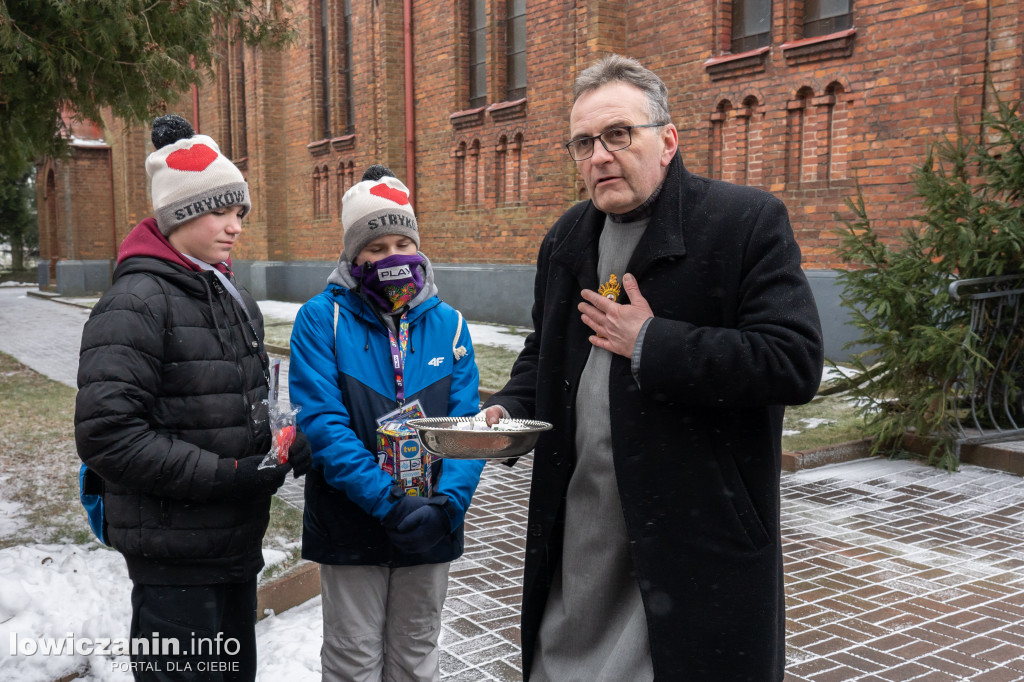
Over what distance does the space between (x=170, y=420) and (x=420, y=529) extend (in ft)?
2.72

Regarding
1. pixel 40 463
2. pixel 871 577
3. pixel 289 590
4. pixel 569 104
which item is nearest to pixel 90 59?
pixel 289 590

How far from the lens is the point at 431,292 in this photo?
10.5 ft

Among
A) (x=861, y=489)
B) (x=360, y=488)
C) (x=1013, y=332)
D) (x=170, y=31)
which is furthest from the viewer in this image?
(x=1013, y=332)

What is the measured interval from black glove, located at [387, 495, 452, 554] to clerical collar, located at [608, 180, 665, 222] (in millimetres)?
1109

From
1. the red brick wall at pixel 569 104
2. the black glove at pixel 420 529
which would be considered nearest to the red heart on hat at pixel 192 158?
the black glove at pixel 420 529

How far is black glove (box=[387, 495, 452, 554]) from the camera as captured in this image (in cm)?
288

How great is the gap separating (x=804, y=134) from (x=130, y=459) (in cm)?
1044

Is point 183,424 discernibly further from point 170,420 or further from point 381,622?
point 381,622

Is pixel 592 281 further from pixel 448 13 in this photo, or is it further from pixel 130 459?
pixel 448 13

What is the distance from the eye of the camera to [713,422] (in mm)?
2346

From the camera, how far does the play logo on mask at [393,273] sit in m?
3.06

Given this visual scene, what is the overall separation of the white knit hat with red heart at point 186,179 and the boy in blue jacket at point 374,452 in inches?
16.0

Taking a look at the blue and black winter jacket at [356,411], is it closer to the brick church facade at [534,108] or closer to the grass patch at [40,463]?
the grass patch at [40,463]

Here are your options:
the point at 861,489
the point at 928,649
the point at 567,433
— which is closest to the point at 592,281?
the point at 567,433
